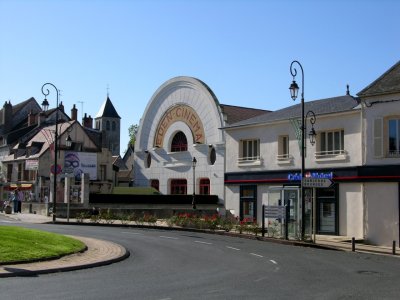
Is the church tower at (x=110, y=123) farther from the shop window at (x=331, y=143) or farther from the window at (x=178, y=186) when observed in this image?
the shop window at (x=331, y=143)

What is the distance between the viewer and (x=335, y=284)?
463 inches

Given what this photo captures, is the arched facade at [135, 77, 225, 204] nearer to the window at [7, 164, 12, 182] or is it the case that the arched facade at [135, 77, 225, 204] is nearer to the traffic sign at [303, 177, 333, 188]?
the window at [7, 164, 12, 182]

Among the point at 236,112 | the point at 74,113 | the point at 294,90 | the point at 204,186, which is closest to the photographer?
the point at 294,90

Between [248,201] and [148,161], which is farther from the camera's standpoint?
[148,161]

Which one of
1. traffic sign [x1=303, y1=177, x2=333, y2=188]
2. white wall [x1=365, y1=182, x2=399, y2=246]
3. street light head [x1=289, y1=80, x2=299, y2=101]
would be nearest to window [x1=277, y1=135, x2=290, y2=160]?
white wall [x1=365, y1=182, x2=399, y2=246]

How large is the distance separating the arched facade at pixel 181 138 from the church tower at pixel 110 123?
206 ft

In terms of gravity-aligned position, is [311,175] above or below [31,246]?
above

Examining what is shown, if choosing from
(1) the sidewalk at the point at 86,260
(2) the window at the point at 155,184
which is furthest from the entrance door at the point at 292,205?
(2) the window at the point at 155,184

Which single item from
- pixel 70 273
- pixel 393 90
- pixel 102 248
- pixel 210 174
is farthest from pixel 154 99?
pixel 70 273

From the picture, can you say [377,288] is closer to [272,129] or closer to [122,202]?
[272,129]

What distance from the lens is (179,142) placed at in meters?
52.9

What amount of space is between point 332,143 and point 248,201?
23.6ft

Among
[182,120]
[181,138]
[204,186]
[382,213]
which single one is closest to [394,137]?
[382,213]

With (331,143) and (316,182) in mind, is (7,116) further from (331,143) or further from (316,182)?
(316,182)
